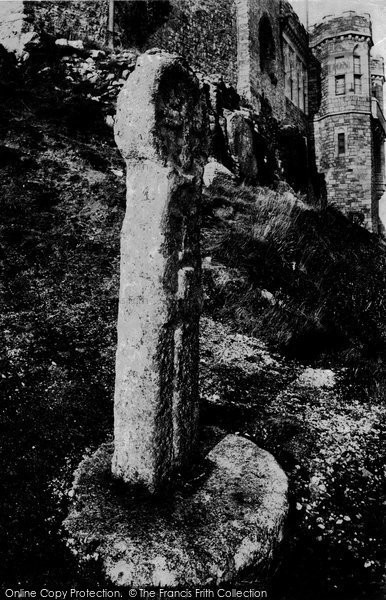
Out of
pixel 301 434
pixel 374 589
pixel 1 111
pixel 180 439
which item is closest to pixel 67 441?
pixel 180 439

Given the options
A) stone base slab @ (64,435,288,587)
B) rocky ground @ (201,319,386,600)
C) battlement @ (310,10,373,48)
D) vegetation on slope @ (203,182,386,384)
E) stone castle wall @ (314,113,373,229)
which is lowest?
rocky ground @ (201,319,386,600)

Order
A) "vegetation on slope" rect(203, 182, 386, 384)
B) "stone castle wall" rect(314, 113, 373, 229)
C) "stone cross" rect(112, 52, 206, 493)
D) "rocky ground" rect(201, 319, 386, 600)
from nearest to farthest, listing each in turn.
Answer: "stone cross" rect(112, 52, 206, 493) < "rocky ground" rect(201, 319, 386, 600) < "vegetation on slope" rect(203, 182, 386, 384) < "stone castle wall" rect(314, 113, 373, 229)

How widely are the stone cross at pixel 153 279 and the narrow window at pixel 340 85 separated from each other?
92.3 feet

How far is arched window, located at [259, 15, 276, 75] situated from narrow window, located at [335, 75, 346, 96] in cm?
601

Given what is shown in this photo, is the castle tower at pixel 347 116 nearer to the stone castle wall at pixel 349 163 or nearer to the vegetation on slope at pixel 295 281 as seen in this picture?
the stone castle wall at pixel 349 163

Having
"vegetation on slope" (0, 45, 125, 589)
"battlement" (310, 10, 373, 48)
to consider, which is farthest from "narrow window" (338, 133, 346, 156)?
"vegetation on slope" (0, 45, 125, 589)

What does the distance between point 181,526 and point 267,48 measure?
25060 millimetres

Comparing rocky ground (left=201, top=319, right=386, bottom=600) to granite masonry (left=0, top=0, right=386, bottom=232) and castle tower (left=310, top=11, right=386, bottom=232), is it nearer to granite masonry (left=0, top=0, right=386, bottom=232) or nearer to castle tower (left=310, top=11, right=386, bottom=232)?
granite masonry (left=0, top=0, right=386, bottom=232)

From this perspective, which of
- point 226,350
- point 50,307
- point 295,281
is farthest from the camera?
point 295,281

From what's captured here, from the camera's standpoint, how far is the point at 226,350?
16.6ft

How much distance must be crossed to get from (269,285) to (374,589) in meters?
4.28

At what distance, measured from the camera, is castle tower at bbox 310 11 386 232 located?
86.3 ft

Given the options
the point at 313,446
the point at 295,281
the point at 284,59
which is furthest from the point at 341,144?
the point at 313,446

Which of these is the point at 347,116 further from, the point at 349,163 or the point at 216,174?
the point at 216,174
